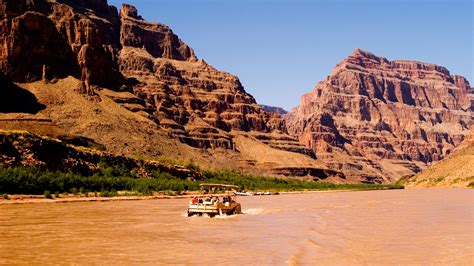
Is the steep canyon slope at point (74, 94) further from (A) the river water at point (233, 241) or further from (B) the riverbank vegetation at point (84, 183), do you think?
(A) the river water at point (233, 241)

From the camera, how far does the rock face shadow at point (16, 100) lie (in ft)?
414

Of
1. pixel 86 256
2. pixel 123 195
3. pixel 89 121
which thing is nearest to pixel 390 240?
pixel 86 256

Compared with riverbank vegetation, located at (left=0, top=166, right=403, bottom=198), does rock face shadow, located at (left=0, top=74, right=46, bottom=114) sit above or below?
above

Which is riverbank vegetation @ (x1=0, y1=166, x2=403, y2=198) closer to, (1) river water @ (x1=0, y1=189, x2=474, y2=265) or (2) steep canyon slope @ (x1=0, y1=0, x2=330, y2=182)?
(1) river water @ (x1=0, y1=189, x2=474, y2=265)

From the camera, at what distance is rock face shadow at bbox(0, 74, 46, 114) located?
414ft

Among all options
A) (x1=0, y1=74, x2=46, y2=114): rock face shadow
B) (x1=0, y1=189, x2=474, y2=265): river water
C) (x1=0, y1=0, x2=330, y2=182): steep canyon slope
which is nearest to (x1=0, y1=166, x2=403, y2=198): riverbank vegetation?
(x1=0, y1=189, x2=474, y2=265): river water

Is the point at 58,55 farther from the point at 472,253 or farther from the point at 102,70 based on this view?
the point at 472,253

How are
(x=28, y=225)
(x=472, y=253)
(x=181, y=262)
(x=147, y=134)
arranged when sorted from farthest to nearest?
(x=147, y=134) < (x=28, y=225) < (x=472, y=253) < (x=181, y=262)

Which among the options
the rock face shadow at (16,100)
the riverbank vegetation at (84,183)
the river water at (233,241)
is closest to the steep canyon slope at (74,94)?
the rock face shadow at (16,100)

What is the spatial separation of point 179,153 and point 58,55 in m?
41.5

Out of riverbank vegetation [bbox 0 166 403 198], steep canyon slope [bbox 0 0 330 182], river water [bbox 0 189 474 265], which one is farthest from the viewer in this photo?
steep canyon slope [bbox 0 0 330 182]

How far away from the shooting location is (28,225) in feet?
107

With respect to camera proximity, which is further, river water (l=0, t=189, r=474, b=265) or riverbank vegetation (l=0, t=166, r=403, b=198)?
riverbank vegetation (l=0, t=166, r=403, b=198)

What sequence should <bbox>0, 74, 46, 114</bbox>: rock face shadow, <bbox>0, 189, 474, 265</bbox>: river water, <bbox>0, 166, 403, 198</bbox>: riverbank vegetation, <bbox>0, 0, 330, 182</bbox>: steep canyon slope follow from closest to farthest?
<bbox>0, 189, 474, 265</bbox>: river water, <bbox>0, 166, 403, 198</bbox>: riverbank vegetation, <bbox>0, 74, 46, 114</bbox>: rock face shadow, <bbox>0, 0, 330, 182</bbox>: steep canyon slope
